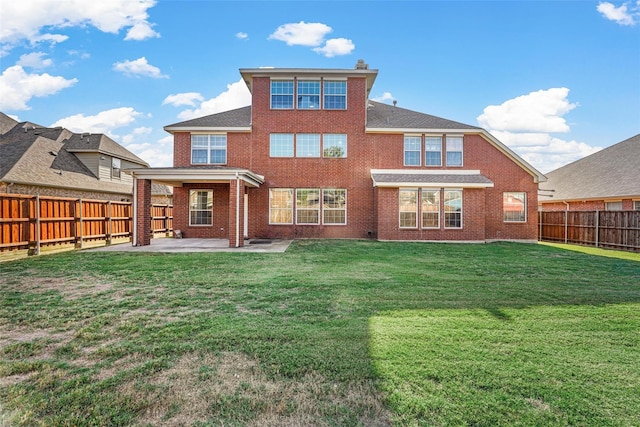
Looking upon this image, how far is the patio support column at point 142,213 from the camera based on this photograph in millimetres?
13766

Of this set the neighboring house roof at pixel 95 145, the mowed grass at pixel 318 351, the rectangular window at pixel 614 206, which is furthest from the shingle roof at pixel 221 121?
the rectangular window at pixel 614 206

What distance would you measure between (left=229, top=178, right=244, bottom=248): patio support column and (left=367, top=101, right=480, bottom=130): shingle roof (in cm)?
786

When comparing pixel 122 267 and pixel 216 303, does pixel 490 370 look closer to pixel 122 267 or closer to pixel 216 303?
pixel 216 303

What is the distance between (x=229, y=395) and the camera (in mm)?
2748

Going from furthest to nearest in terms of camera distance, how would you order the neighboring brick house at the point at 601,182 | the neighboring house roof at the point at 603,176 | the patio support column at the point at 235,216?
the neighboring house roof at the point at 603,176
the neighboring brick house at the point at 601,182
the patio support column at the point at 235,216

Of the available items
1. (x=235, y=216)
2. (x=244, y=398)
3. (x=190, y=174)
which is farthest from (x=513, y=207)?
(x=244, y=398)

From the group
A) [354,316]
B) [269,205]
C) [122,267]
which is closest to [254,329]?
[354,316]

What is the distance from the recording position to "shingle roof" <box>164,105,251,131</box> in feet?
57.2

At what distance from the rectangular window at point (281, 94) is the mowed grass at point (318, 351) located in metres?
12.6

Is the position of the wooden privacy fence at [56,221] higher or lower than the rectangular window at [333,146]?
lower

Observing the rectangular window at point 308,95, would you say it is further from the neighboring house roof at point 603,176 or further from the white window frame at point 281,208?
the neighboring house roof at point 603,176

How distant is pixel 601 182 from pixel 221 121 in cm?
2285

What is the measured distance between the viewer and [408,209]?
1677 cm

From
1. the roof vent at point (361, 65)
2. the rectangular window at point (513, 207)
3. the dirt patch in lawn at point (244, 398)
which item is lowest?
the dirt patch in lawn at point (244, 398)
